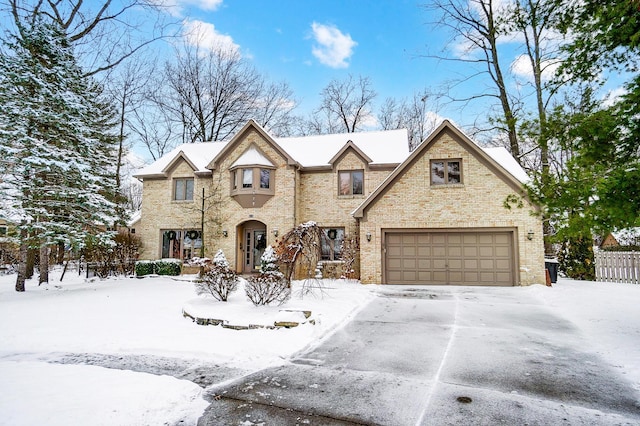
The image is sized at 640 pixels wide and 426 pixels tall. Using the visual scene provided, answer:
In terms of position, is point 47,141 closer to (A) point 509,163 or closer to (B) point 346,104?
(A) point 509,163

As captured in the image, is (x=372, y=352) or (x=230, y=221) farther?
(x=230, y=221)

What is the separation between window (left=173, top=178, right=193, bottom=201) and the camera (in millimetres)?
20266

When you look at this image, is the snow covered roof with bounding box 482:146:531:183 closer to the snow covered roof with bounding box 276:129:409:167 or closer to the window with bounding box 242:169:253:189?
the snow covered roof with bounding box 276:129:409:167

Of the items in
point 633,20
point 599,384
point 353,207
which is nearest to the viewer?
point 599,384

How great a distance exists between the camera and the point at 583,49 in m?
6.10

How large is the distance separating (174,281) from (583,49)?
53.7 ft

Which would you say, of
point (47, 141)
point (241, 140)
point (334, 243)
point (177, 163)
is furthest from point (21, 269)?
point (334, 243)

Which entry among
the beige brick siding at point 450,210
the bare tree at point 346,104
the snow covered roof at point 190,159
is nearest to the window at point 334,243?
the beige brick siding at point 450,210

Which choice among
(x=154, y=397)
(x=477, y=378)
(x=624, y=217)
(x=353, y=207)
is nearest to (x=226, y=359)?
(x=154, y=397)

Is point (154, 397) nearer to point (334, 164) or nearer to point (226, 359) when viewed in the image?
point (226, 359)

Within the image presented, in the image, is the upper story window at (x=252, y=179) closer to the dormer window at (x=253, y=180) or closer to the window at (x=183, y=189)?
the dormer window at (x=253, y=180)

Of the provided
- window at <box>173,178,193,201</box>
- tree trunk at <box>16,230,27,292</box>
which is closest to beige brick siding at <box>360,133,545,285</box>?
window at <box>173,178,193,201</box>

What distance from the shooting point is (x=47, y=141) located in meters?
12.7

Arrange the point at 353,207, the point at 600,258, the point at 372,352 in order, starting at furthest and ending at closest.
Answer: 1. the point at 353,207
2. the point at 600,258
3. the point at 372,352
